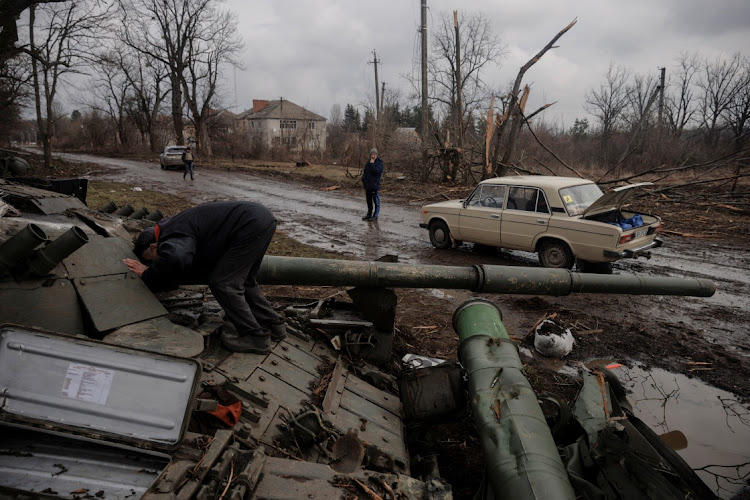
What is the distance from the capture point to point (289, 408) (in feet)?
11.1

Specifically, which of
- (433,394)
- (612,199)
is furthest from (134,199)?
(433,394)

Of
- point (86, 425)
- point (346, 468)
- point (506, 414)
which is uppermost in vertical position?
point (86, 425)

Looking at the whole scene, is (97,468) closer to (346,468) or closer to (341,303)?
(346,468)

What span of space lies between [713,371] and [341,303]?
15.3 feet

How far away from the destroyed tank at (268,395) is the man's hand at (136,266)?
8 cm

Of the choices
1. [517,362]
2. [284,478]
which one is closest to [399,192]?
[517,362]

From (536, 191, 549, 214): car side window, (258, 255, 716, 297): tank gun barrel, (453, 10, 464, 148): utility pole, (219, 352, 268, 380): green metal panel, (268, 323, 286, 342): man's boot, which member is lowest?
(219, 352, 268, 380): green metal panel

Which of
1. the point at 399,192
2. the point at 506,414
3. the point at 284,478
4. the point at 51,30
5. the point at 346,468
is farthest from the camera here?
the point at 51,30

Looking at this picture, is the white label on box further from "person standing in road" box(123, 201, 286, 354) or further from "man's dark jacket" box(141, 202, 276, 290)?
"person standing in road" box(123, 201, 286, 354)

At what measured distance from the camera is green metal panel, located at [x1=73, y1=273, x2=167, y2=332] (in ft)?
10.7

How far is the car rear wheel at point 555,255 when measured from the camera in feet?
29.3

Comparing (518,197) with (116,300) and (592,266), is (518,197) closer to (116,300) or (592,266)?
(592,266)

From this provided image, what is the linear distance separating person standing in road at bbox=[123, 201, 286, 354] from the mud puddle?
4.08 meters

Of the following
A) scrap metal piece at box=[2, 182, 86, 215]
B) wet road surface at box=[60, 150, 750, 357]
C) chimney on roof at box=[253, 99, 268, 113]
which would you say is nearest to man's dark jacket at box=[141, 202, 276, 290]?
scrap metal piece at box=[2, 182, 86, 215]
